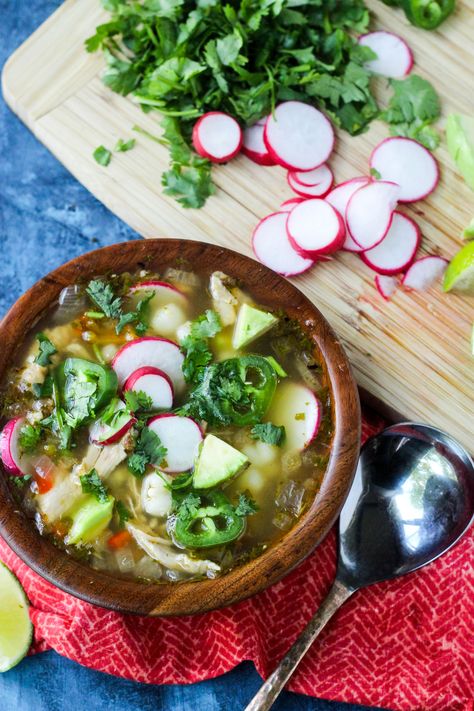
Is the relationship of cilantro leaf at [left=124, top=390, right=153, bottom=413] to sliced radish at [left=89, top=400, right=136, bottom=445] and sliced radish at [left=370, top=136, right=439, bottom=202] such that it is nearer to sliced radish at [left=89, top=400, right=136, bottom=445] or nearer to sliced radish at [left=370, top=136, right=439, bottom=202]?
sliced radish at [left=89, top=400, right=136, bottom=445]

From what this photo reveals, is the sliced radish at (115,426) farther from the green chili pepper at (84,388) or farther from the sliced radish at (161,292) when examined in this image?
the sliced radish at (161,292)

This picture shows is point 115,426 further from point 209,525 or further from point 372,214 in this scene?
point 372,214

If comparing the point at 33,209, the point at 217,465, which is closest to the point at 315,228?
the point at 217,465

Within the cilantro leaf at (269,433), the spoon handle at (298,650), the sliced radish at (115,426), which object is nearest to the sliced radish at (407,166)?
the cilantro leaf at (269,433)

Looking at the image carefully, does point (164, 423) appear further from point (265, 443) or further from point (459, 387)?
point (459, 387)

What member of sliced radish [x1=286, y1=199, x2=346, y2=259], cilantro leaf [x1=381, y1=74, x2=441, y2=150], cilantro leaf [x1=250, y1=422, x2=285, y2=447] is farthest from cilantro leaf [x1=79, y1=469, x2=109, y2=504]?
cilantro leaf [x1=381, y1=74, x2=441, y2=150]

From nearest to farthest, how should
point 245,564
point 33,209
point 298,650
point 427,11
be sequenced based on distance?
1. point 245,564
2. point 298,650
3. point 427,11
4. point 33,209
